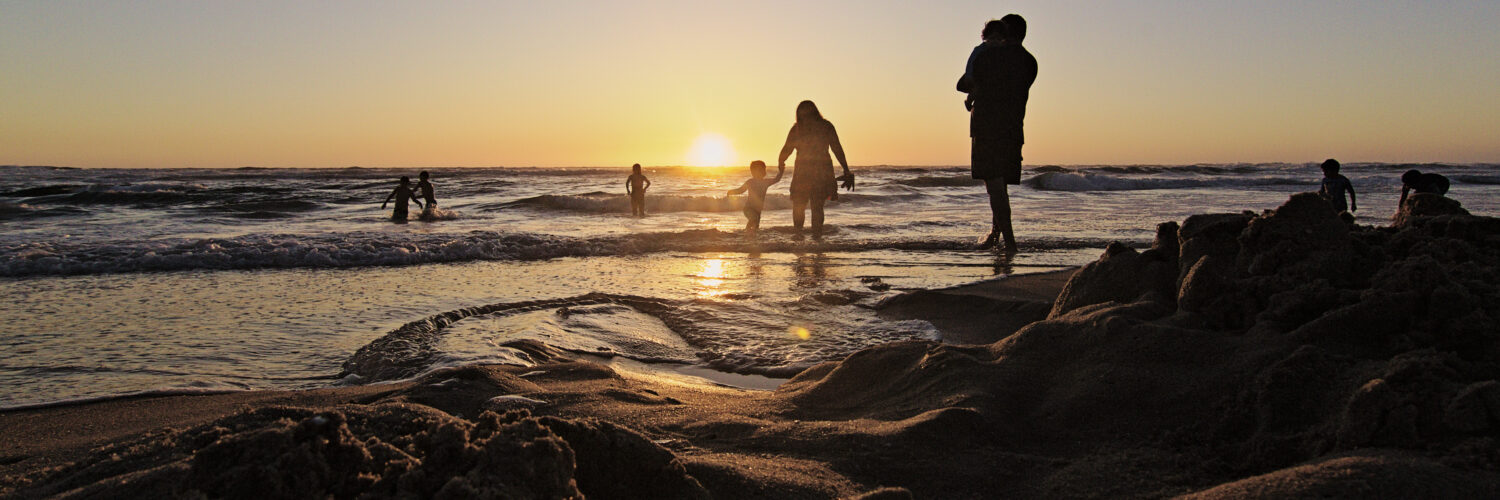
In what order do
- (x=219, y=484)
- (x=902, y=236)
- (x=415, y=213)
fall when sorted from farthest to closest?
(x=415, y=213)
(x=902, y=236)
(x=219, y=484)

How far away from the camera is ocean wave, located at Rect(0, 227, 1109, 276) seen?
267 inches

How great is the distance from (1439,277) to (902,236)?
737cm

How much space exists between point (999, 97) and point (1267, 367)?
4856 mm

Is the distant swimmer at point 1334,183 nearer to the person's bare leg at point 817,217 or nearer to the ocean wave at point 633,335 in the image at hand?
the person's bare leg at point 817,217

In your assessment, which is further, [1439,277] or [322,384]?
[322,384]

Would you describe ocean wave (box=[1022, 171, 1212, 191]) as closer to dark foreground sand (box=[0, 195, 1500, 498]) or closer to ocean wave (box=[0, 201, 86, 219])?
ocean wave (box=[0, 201, 86, 219])

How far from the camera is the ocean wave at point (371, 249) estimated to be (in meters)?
6.78

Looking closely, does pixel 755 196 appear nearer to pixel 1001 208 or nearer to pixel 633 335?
pixel 1001 208

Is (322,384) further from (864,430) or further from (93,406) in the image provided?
(864,430)

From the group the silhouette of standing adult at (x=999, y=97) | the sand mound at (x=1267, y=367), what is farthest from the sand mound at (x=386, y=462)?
the silhouette of standing adult at (x=999, y=97)

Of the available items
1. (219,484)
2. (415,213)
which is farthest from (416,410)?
(415,213)

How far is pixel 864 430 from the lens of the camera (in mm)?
1998

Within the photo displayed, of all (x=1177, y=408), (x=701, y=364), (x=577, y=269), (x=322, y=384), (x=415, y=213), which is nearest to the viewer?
(x=1177, y=408)

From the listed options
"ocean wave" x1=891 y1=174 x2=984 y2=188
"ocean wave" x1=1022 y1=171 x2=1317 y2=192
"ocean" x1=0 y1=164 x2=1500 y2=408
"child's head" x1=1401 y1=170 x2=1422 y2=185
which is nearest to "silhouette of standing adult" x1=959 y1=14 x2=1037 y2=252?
"ocean" x1=0 y1=164 x2=1500 y2=408
